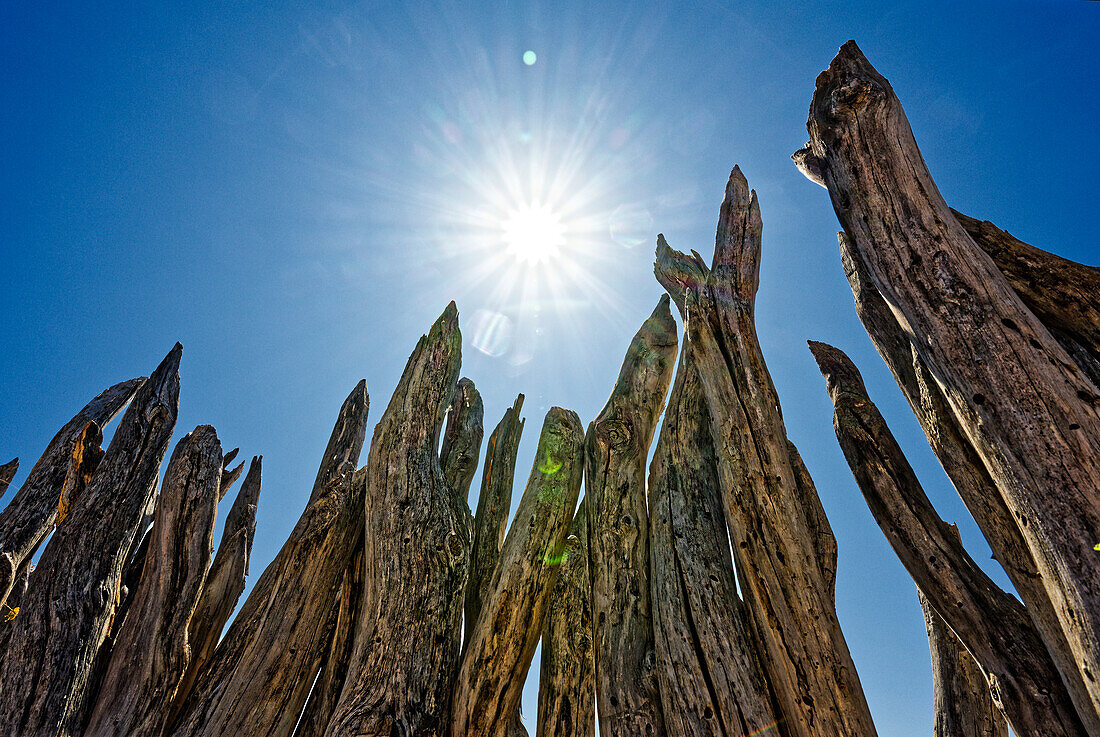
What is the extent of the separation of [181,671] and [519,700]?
9.04 ft

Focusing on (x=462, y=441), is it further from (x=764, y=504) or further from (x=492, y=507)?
(x=764, y=504)

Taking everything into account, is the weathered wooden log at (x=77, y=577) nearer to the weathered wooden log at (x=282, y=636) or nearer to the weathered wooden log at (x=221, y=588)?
the weathered wooden log at (x=221, y=588)

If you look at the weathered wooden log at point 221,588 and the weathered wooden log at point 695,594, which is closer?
the weathered wooden log at point 695,594

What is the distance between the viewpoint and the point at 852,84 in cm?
446

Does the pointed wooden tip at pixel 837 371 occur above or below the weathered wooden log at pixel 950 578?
above

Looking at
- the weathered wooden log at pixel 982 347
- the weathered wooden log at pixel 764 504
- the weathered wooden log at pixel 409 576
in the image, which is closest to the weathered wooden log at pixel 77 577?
the weathered wooden log at pixel 409 576

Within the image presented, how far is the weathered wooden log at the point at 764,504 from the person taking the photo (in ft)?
12.4

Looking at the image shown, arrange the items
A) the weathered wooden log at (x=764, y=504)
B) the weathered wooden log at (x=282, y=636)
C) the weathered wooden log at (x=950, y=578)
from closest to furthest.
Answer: the weathered wooden log at (x=950, y=578) < the weathered wooden log at (x=764, y=504) < the weathered wooden log at (x=282, y=636)

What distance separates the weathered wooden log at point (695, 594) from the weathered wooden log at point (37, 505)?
5556 millimetres

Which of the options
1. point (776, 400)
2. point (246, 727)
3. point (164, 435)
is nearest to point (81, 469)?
point (164, 435)

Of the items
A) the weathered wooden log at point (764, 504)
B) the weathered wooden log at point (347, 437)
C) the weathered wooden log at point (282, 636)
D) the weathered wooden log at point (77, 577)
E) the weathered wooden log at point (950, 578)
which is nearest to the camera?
the weathered wooden log at point (950, 578)

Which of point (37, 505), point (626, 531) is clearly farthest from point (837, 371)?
point (37, 505)

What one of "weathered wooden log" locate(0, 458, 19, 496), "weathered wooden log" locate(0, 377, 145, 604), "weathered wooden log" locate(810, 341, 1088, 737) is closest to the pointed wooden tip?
"weathered wooden log" locate(810, 341, 1088, 737)

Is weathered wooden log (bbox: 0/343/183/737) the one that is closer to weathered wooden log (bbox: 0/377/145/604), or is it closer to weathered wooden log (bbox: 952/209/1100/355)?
weathered wooden log (bbox: 0/377/145/604)
